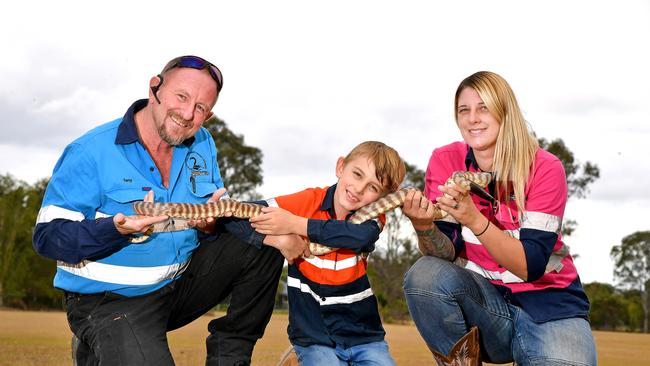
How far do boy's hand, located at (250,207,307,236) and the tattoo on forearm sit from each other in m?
0.90

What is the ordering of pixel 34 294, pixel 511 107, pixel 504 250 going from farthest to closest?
pixel 34 294
pixel 511 107
pixel 504 250

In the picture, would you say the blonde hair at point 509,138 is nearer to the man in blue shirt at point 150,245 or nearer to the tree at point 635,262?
the man in blue shirt at point 150,245

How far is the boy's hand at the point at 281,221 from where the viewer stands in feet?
17.2

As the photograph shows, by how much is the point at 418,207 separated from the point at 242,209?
4.28 ft

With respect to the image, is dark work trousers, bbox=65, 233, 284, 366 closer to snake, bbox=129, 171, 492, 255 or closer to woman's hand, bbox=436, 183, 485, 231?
snake, bbox=129, 171, 492, 255

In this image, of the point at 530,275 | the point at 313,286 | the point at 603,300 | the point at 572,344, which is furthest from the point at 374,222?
the point at 603,300

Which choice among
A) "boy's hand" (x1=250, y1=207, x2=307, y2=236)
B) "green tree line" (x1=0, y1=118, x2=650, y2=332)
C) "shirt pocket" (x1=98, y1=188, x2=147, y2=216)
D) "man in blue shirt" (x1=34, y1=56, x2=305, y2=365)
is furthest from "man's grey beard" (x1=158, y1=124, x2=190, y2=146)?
"green tree line" (x1=0, y1=118, x2=650, y2=332)

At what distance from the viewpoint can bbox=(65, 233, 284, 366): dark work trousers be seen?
5.21 m

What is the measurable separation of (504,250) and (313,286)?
146 centimetres

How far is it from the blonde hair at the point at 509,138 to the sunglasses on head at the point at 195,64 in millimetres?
2043

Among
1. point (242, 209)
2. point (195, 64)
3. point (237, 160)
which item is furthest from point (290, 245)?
point (237, 160)

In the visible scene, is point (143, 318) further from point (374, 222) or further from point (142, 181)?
point (374, 222)

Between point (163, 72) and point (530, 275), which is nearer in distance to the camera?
point (530, 275)

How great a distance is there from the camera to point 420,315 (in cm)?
537
